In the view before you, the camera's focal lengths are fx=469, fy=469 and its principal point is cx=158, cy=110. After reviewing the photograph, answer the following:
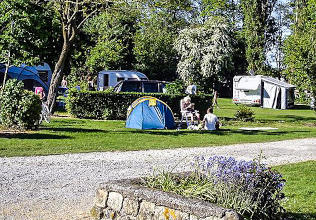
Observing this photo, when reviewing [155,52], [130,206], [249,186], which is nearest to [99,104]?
[130,206]

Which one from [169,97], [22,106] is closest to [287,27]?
[169,97]

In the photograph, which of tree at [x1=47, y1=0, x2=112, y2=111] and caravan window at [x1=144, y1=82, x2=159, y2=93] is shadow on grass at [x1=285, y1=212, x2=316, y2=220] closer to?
tree at [x1=47, y1=0, x2=112, y2=111]

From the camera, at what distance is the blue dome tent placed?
15.2 m

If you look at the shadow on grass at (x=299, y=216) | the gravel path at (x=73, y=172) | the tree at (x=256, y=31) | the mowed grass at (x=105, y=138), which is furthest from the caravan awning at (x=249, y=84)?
the shadow on grass at (x=299, y=216)

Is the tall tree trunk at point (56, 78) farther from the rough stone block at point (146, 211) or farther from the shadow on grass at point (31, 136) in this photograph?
the rough stone block at point (146, 211)

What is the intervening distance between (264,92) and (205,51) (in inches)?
228

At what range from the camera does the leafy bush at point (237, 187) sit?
4.57 m

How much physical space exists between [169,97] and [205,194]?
13.8m

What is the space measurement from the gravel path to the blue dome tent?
147 inches

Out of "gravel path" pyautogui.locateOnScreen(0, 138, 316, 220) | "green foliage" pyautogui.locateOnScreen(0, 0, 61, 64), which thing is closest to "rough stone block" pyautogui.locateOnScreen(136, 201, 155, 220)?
"gravel path" pyautogui.locateOnScreen(0, 138, 316, 220)

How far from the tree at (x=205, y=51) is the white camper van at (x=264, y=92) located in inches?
94.2

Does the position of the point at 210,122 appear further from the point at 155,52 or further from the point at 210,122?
the point at 155,52

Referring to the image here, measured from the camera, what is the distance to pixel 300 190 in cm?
702

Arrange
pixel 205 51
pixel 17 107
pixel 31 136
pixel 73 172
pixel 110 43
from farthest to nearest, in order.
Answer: pixel 205 51
pixel 110 43
pixel 17 107
pixel 31 136
pixel 73 172
